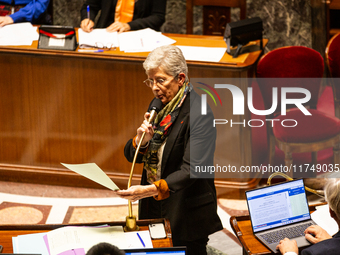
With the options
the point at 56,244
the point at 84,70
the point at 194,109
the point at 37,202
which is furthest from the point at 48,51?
the point at 56,244

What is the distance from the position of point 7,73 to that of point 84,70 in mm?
641

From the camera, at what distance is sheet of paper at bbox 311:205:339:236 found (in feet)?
7.16

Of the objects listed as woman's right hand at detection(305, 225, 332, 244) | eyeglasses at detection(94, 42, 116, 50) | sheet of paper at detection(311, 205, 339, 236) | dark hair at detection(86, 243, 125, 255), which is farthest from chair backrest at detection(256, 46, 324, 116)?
dark hair at detection(86, 243, 125, 255)

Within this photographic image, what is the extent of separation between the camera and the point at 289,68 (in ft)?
12.3

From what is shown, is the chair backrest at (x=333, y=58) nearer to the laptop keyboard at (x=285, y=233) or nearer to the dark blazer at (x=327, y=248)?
the laptop keyboard at (x=285, y=233)

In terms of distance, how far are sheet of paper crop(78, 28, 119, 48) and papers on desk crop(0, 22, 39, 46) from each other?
40cm

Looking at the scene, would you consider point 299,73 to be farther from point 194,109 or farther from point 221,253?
point 194,109

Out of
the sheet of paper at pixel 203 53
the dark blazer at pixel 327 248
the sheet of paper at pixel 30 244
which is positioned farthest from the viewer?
the sheet of paper at pixel 203 53

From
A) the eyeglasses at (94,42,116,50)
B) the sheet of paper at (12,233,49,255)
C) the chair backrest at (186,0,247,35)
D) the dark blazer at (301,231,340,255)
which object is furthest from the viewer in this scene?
the chair backrest at (186,0,247,35)

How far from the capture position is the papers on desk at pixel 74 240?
1896 millimetres

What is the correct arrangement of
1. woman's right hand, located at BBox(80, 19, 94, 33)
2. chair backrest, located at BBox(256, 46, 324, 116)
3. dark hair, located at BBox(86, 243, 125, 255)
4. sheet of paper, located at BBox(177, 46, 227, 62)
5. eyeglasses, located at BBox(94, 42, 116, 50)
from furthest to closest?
woman's right hand, located at BBox(80, 19, 94, 33) → eyeglasses, located at BBox(94, 42, 116, 50) → chair backrest, located at BBox(256, 46, 324, 116) → sheet of paper, located at BBox(177, 46, 227, 62) → dark hair, located at BBox(86, 243, 125, 255)

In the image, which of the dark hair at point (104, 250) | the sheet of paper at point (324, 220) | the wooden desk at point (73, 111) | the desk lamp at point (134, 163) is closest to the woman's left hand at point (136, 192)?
the desk lamp at point (134, 163)

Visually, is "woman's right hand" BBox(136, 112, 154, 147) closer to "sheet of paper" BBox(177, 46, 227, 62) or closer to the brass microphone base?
the brass microphone base

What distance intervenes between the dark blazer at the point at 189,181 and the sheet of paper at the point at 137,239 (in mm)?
259
